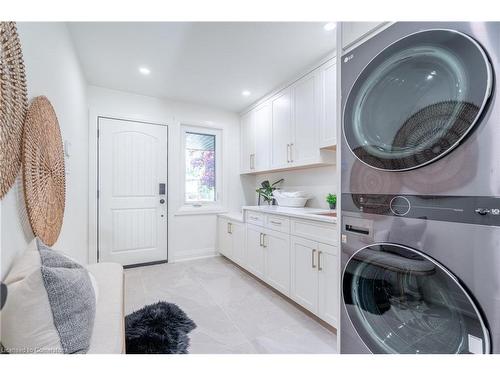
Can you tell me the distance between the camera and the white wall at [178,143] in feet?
9.92

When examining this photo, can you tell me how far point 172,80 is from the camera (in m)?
2.74

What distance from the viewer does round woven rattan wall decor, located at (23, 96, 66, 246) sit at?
1000mm

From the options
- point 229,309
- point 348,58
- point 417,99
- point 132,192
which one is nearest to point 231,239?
point 229,309

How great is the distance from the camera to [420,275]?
84 cm

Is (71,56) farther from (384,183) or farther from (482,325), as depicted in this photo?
(482,325)

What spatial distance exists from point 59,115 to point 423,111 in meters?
2.21

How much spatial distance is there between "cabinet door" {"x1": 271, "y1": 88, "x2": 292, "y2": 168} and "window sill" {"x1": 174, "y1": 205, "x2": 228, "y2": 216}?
49.0 inches

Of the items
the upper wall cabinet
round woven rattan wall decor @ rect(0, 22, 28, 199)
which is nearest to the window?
the upper wall cabinet

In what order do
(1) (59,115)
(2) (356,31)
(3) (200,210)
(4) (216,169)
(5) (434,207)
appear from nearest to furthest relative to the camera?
(5) (434,207) < (2) (356,31) < (1) (59,115) < (3) (200,210) < (4) (216,169)

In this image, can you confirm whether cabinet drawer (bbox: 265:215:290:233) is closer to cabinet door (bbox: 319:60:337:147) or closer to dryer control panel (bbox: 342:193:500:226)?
cabinet door (bbox: 319:60:337:147)

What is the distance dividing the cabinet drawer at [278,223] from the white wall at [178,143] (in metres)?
1.43

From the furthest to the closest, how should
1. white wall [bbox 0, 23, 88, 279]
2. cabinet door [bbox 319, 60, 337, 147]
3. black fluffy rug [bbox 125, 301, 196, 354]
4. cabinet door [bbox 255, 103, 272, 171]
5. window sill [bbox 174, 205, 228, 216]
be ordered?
window sill [bbox 174, 205, 228, 216]
cabinet door [bbox 255, 103, 272, 171]
cabinet door [bbox 319, 60, 337, 147]
black fluffy rug [bbox 125, 301, 196, 354]
white wall [bbox 0, 23, 88, 279]

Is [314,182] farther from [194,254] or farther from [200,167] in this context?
[194,254]
